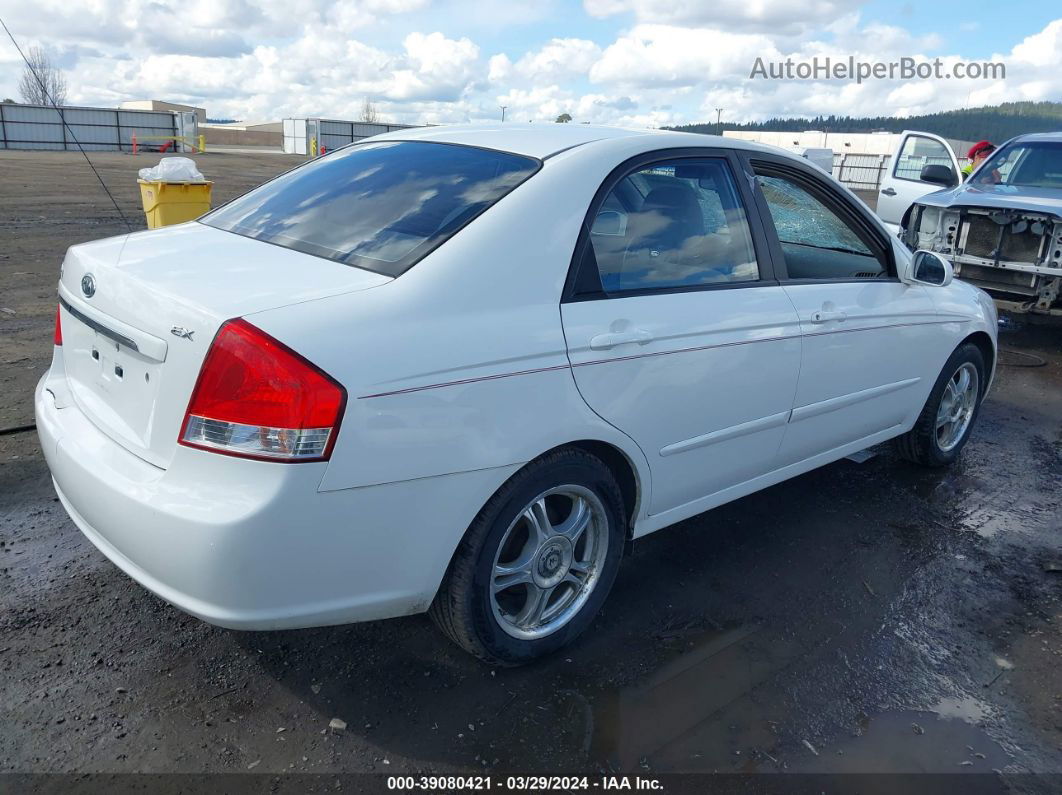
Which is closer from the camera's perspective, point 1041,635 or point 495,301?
point 495,301

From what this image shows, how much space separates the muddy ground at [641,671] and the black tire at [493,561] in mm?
113

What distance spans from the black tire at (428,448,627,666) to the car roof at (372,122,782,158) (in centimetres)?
110

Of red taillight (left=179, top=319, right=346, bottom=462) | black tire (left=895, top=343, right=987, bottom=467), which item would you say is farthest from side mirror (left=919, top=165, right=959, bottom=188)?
red taillight (left=179, top=319, right=346, bottom=462)

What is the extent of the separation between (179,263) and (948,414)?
4.13 meters

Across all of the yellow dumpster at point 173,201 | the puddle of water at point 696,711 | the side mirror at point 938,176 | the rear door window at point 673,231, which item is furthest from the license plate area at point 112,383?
the side mirror at point 938,176

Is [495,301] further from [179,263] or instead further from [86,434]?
[86,434]

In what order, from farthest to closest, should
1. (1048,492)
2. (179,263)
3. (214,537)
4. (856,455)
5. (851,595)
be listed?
(856,455) < (1048,492) < (851,595) < (179,263) < (214,537)

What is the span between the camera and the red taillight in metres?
2.12

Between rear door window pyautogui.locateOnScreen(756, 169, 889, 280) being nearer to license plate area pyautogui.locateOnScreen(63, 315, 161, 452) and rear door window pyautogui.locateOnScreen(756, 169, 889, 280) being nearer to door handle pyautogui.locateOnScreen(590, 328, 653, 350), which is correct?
door handle pyautogui.locateOnScreen(590, 328, 653, 350)

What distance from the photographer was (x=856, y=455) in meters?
5.09

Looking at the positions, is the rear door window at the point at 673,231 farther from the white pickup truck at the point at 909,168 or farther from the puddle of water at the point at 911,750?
the white pickup truck at the point at 909,168

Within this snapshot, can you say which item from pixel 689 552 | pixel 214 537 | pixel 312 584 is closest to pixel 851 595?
pixel 689 552

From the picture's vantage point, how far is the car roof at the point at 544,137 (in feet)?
9.96

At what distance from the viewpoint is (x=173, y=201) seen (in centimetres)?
872
